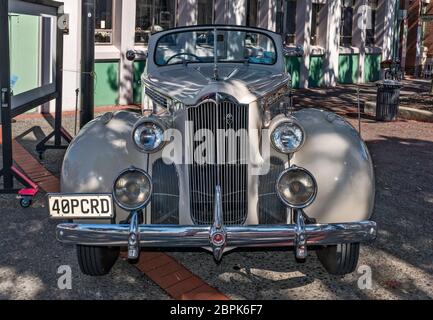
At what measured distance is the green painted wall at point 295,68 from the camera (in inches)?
599

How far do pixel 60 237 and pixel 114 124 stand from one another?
1069 millimetres

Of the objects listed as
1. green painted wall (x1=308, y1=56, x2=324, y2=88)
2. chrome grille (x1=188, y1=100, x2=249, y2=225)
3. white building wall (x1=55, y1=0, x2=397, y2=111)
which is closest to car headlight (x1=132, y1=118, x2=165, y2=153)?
chrome grille (x1=188, y1=100, x2=249, y2=225)

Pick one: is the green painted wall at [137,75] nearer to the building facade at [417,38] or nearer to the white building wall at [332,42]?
the white building wall at [332,42]

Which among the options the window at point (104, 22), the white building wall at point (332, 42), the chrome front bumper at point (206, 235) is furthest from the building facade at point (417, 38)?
the chrome front bumper at point (206, 235)

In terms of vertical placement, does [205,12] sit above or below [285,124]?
above

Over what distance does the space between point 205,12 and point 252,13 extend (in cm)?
204

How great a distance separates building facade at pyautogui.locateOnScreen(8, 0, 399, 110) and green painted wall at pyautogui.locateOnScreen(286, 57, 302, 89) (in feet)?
0.10

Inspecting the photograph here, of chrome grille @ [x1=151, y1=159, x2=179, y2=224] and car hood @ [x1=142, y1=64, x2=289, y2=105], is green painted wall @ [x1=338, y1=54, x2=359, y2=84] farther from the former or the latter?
chrome grille @ [x1=151, y1=159, x2=179, y2=224]

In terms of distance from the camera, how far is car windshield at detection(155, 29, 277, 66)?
16.9 ft

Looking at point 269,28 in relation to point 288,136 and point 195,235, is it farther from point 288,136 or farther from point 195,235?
point 195,235

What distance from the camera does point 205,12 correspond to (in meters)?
13.2

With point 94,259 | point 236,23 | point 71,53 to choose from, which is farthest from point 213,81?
point 236,23
